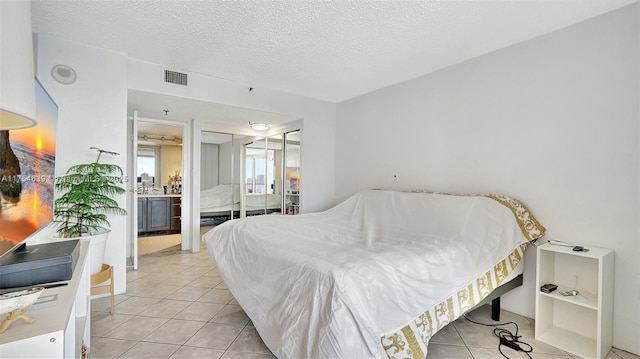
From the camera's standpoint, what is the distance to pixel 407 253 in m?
1.85

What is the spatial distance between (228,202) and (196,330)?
370 cm

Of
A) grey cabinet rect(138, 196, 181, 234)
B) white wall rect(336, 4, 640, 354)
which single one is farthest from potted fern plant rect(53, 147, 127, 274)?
white wall rect(336, 4, 640, 354)

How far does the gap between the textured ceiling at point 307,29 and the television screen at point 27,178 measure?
44.2 inches

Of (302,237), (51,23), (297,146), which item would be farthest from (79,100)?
(297,146)

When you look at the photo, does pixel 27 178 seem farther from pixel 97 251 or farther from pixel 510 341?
pixel 510 341

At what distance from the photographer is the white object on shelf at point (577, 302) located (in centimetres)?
192

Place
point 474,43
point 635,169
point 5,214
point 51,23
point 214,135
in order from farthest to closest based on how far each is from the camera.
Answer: point 214,135, point 474,43, point 51,23, point 635,169, point 5,214

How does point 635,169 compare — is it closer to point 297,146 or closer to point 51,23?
point 297,146

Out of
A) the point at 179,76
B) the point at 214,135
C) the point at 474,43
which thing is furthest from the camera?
the point at 214,135

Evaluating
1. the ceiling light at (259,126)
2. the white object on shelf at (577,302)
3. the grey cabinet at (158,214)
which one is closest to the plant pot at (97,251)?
the ceiling light at (259,126)

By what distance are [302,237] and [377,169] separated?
188 centimetres

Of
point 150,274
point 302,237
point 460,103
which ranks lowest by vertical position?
point 150,274

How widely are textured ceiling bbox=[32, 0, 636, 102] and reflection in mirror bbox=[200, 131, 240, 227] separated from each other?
2467 mm

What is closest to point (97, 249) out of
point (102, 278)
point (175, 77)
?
point (102, 278)
